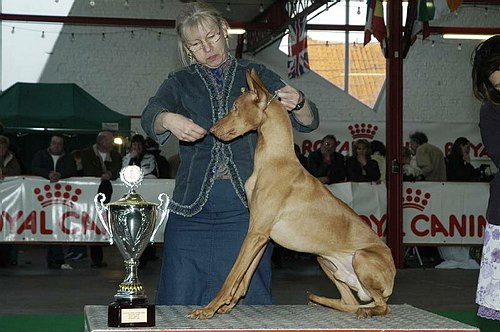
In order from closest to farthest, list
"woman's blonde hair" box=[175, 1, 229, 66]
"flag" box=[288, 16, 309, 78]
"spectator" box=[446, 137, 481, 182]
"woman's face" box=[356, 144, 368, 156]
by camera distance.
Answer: "woman's blonde hair" box=[175, 1, 229, 66]
"woman's face" box=[356, 144, 368, 156]
"spectator" box=[446, 137, 481, 182]
"flag" box=[288, 16, 309, 78]

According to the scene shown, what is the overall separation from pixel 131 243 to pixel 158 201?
721cm

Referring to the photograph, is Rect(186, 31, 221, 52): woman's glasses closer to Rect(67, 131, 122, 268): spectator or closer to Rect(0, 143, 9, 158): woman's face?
Rect(67, 131, 122, 268): spectator

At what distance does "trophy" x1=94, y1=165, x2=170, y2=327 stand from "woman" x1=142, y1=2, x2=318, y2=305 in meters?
0.46

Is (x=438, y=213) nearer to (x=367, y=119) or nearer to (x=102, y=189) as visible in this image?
(x=102, y=189)

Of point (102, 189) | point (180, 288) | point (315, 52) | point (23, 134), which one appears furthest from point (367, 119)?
point (180, 288)

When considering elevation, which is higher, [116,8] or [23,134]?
[116,8]

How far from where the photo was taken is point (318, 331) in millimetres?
2338

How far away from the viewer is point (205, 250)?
9.87 feet

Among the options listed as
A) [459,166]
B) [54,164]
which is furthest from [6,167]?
[459,166]

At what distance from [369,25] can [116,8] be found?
30.9ft

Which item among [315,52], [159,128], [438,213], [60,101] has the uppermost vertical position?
[315,52]

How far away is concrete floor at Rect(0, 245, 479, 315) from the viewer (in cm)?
735

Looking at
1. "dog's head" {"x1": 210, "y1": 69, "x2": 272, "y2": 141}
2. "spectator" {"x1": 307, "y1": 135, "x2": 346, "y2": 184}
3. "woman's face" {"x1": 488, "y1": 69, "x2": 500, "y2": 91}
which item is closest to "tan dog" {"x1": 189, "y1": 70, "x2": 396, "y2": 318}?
"dog's head" {"x1": 210, "y1": 69, "x2": 272, "y2": 141}

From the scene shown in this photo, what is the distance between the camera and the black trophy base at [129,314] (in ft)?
7.59
